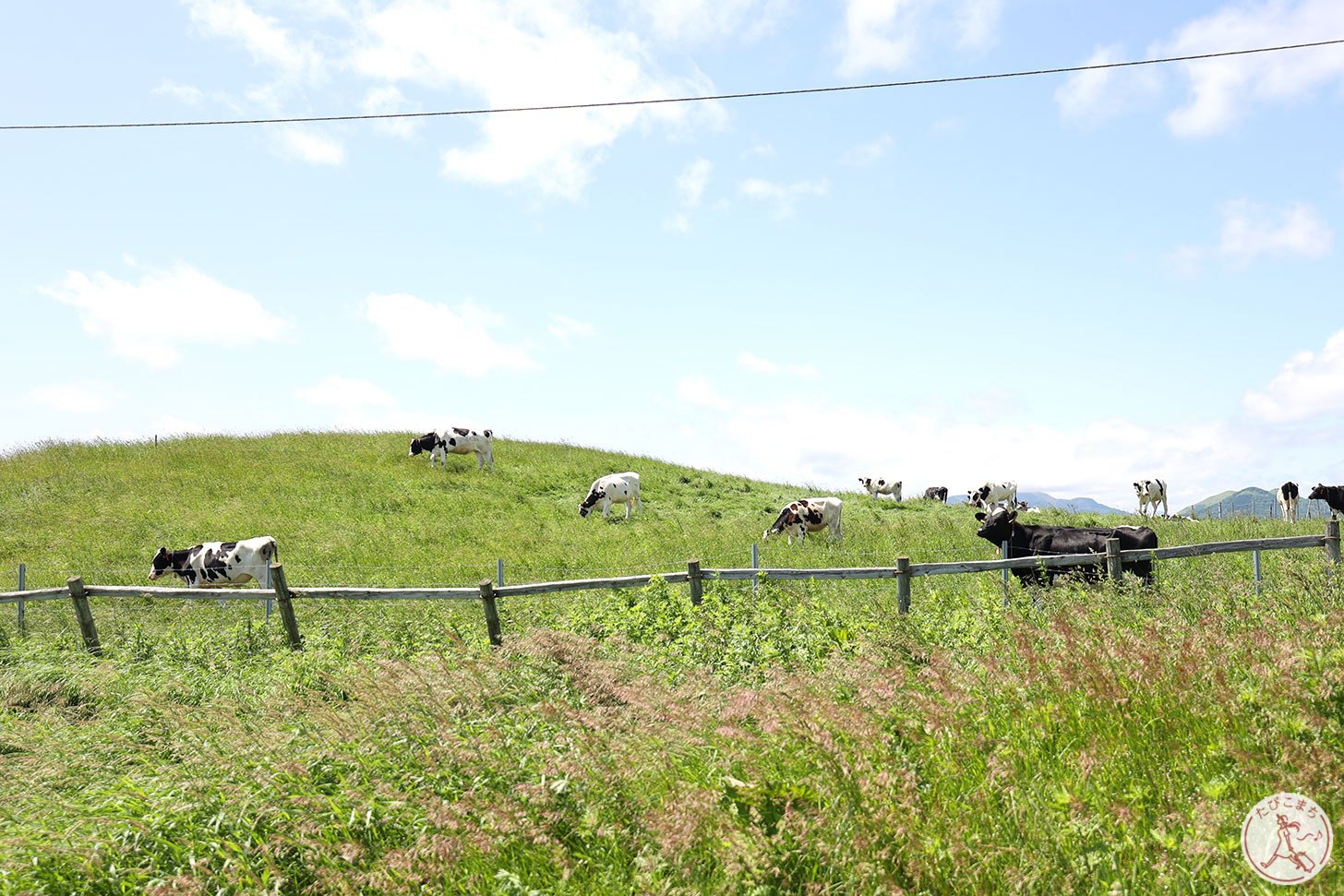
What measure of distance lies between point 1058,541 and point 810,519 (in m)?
8.20

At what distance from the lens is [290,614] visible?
37.8 ft

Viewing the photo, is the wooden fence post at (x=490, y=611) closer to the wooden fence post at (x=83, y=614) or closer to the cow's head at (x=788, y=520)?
the wooden fence post at (x=83, y=614)

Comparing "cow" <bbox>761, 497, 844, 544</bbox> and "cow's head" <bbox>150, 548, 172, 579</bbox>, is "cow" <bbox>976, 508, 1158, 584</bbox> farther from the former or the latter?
"cow's head" <bbox>150, 548, 172, 579</bbox>

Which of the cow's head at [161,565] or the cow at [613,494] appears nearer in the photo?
the cow's head at [161,565]

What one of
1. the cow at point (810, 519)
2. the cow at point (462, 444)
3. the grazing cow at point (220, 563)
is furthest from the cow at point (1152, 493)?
the grazing cow at point (220, 563)

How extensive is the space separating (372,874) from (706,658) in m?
4.41

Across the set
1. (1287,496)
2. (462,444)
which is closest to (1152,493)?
(1287,496)

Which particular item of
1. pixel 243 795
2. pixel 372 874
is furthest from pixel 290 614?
pixel 372 874

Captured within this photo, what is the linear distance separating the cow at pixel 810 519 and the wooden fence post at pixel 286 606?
40.1 feet

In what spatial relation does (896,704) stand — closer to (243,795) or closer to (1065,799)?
(1065,799)

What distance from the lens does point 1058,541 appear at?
14.6 meters

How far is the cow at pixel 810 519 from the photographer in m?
21.8

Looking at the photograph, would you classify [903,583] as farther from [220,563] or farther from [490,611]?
[220,563]

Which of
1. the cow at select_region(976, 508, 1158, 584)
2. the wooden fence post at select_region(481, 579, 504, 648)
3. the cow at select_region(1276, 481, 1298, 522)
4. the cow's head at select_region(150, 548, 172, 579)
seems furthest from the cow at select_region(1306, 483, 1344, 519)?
the cow's head at select_region(150, 548, 172, 579)
